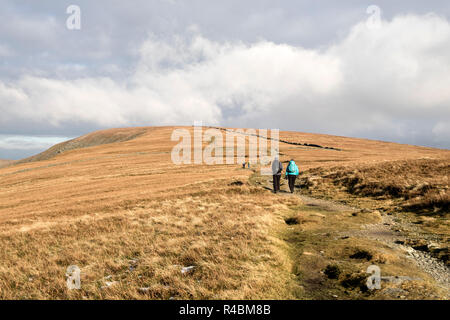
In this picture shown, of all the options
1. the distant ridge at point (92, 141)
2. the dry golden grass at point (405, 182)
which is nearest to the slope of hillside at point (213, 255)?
the dry golden grass at point (405, 182)

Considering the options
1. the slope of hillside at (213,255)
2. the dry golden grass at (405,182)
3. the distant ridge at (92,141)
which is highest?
the distant ridge at (92,141)

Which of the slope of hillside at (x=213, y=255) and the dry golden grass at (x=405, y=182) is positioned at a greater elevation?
the dry golden grass at (x=405, y=182)

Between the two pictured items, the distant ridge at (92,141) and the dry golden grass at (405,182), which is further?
the distant ridge at (92,141)

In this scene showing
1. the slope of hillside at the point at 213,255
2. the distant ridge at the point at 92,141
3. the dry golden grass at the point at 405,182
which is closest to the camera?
the slope of hillside at the point at 213,255
